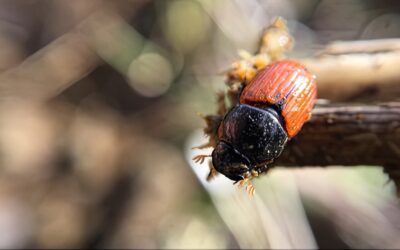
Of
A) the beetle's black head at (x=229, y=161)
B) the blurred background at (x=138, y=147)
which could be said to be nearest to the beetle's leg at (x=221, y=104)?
the beetle's black head at (x=229, y=161)

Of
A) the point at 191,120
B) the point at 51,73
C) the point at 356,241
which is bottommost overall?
the point at 356,241

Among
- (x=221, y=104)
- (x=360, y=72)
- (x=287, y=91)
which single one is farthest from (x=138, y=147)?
(x=360, y=72)

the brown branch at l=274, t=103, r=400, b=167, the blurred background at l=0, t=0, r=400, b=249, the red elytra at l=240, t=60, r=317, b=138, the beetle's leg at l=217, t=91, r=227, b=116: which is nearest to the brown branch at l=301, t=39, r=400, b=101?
the red elytra at l=240, t=60, r=317, b=138

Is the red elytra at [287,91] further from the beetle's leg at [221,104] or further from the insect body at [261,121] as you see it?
the beetle's leg at [221,104]

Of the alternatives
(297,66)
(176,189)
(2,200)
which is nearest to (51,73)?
(2,200)

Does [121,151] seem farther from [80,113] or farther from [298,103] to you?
[298,103]
